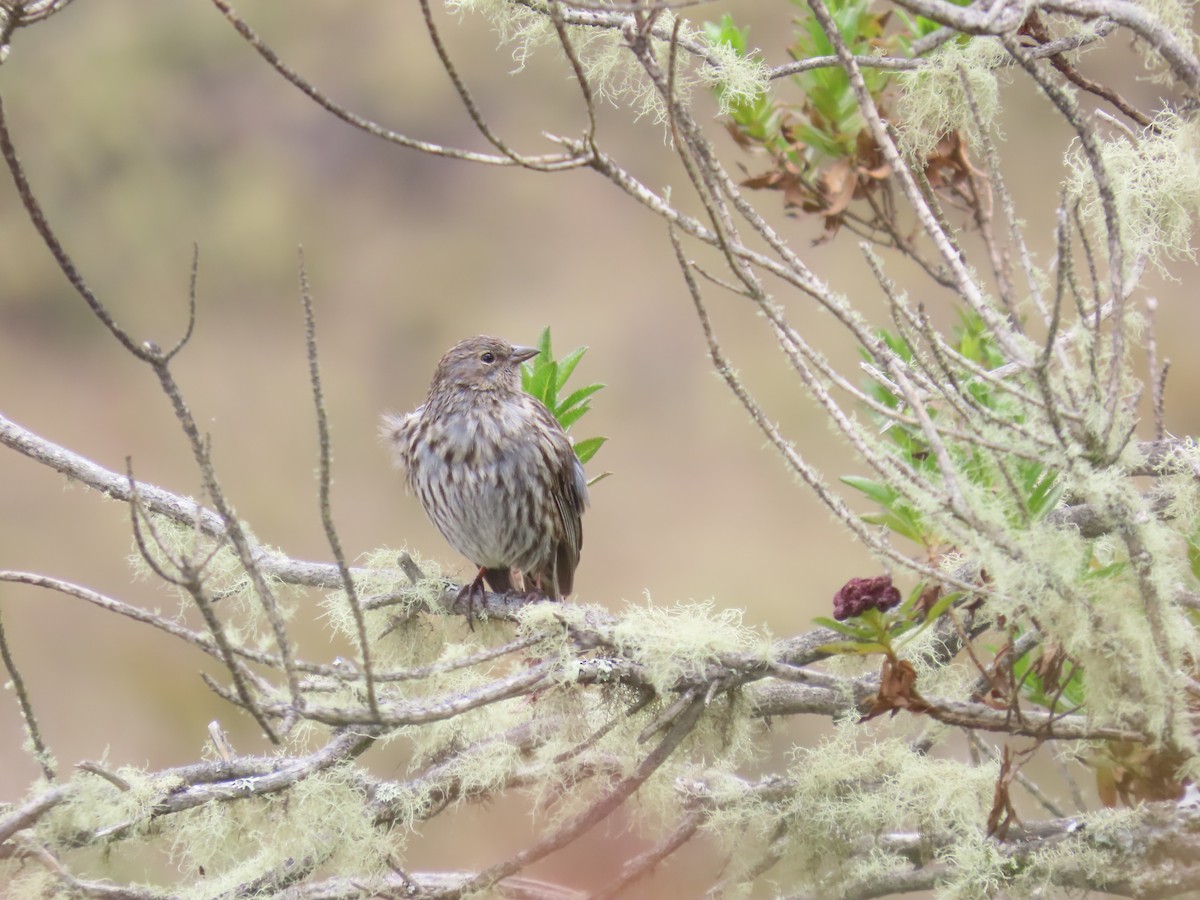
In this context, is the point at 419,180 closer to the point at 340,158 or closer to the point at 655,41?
the point at 340,158

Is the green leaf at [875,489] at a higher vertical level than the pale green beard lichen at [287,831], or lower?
higher

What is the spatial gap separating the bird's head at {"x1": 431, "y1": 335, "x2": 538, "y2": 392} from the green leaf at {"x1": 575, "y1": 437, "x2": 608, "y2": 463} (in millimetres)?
376

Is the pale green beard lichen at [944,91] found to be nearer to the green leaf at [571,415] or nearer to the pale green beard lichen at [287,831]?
the green leaf at [571,415]

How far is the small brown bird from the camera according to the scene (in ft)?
10.5

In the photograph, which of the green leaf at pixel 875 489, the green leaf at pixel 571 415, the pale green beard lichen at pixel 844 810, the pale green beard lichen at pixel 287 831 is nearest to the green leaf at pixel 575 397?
the green leaf at pixel 571 415

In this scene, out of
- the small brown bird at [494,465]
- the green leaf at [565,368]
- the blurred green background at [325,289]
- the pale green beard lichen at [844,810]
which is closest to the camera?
the pale green beard lichen at [844,810]

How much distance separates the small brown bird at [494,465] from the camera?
3191mm

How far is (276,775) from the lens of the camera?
1.77 m

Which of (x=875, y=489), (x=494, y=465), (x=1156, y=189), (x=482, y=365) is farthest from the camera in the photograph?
(x=482, y=365)

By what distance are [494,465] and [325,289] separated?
4070mm

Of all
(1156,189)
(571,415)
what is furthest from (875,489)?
(571,415)

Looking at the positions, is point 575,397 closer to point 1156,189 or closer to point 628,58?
point 628,58

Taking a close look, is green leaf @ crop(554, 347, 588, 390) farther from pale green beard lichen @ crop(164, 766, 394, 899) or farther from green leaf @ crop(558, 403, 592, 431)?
pale green beard lichen @ crop(164, 766, 394, 899)

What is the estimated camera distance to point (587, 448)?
2.96 meters
